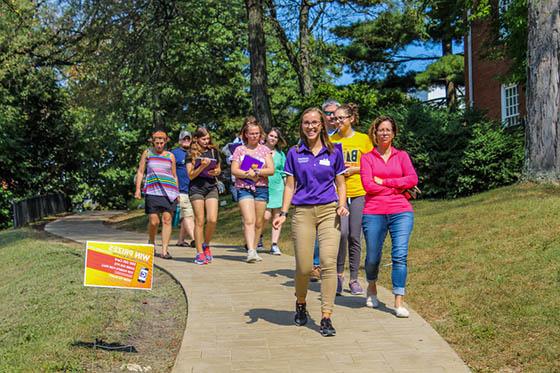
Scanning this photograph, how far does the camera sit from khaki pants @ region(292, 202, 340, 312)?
6.09 meters

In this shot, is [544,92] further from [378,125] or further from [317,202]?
[317,202]

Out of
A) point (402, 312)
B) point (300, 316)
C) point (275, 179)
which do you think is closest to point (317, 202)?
point (300, 316)

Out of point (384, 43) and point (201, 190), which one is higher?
point (384, 43)

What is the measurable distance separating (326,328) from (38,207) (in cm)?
2520

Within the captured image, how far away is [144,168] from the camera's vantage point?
34.8ft

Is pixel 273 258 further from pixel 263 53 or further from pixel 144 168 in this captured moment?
pixel 263 53

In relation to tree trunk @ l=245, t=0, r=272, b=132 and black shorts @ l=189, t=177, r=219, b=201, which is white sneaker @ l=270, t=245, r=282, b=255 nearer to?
black shorts @ l=189, t=177, r=219, b=201

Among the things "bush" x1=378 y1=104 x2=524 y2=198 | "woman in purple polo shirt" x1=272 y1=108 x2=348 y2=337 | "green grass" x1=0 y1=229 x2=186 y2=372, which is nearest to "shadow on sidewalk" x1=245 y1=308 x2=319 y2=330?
"woman in purple polo shirt" x1=272 y1=108 x2=348 y2=337

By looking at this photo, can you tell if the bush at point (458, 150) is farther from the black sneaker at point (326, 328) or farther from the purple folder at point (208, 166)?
the black sneaker at point (326, 328)

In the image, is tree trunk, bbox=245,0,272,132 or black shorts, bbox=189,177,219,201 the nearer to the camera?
black shorts, bbox=189,177,219,201

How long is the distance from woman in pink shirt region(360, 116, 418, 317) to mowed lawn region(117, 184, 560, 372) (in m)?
0.69

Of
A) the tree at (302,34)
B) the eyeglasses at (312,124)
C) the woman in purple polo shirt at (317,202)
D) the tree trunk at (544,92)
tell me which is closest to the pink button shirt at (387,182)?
the woman in purple polo shirt at (317,202)

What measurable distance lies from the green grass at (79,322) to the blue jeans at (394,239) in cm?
204

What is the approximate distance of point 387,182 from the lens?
21.9 feet
